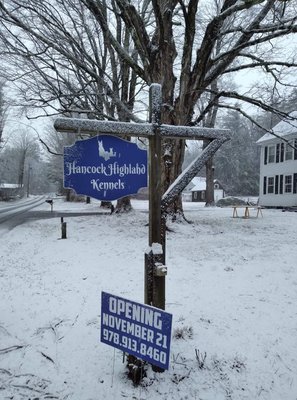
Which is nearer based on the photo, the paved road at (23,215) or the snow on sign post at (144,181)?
the snow on sign post at (144,181)

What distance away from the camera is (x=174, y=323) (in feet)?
14.5

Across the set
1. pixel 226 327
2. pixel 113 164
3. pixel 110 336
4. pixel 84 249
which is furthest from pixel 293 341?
pixel 84 249

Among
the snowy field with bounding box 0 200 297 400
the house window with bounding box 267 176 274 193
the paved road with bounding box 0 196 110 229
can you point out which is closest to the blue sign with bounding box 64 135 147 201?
the snowy field with bounding box 0 200 297 400

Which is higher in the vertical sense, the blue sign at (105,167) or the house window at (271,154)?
the house window at (271,154)

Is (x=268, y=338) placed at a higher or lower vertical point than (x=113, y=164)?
lower

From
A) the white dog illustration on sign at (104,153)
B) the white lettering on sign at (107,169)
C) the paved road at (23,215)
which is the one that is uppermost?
the white dog illustration on sign at (104,153)

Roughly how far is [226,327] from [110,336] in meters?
1.90

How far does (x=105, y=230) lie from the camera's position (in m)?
12.3

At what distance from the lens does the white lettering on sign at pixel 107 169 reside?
2.85 meters

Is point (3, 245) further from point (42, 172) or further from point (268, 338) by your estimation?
point (42, 172)

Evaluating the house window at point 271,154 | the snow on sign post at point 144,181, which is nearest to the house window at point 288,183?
the house window at point 271,154

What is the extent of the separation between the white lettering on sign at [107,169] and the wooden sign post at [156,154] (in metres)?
0.14

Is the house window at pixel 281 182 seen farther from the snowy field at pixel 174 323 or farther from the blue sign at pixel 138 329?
the blue sign at pixel 138 329

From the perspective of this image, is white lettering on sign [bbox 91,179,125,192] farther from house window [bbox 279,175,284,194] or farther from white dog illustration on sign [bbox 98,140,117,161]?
house window [bbox 279,175,284,194]
